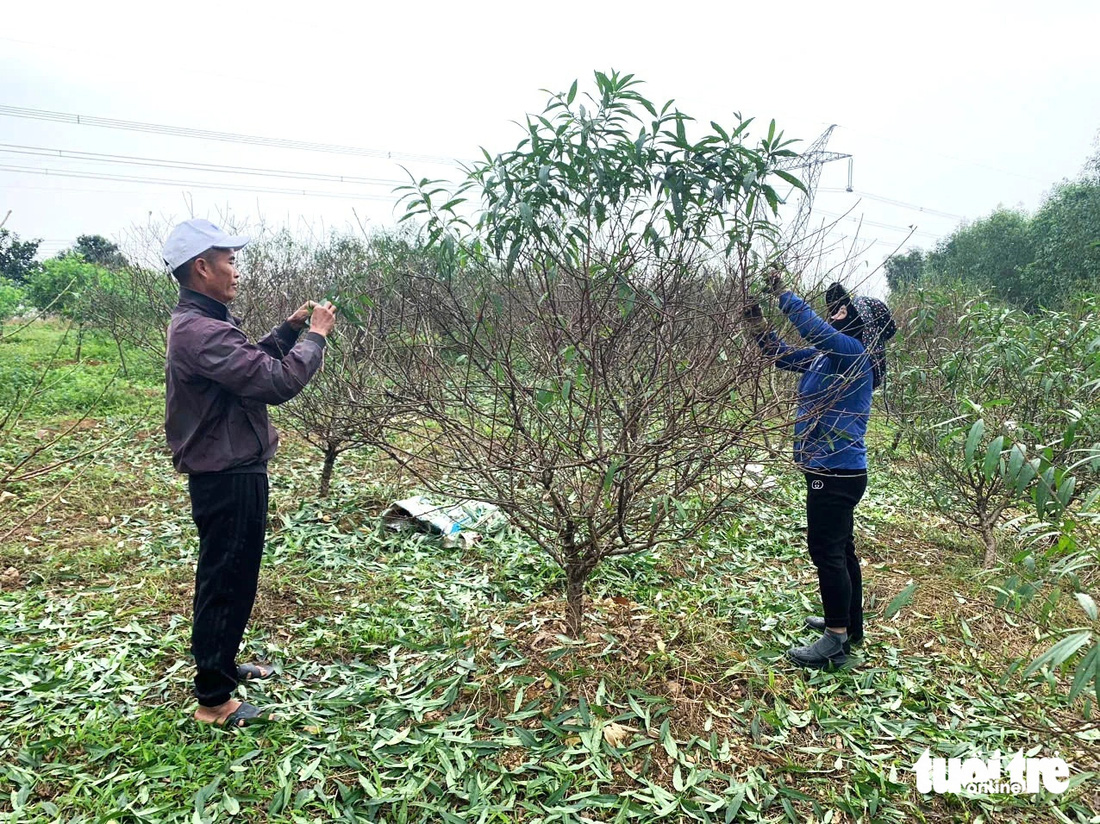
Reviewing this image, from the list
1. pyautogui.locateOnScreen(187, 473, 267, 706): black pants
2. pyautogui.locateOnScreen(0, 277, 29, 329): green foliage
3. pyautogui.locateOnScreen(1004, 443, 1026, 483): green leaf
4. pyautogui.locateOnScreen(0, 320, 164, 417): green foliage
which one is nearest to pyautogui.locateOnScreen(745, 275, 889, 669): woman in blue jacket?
pyautogui.locateOnScreen(1004, 443, 1026, 483): green leaf

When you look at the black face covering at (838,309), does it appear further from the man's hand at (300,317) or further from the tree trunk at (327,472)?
the tree trunk at (327,472)

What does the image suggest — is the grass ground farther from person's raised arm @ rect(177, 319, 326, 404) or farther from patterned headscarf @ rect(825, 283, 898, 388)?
patterned headscarf @ rect(825, 283, 898, 388)

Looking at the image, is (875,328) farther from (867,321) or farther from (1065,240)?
(1065,240)

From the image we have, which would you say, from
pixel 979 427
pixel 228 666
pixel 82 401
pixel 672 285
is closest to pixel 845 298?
pixel 672 285

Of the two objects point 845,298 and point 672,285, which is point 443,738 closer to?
point 672,285

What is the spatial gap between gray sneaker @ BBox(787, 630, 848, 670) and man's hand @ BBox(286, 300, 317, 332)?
2.32 m

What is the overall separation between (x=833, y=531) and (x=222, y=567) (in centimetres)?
222

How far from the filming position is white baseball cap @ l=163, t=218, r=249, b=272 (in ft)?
6.91

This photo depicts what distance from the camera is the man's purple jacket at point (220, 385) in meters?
2.03

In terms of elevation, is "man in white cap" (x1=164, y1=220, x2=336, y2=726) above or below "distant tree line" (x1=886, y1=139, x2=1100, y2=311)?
below

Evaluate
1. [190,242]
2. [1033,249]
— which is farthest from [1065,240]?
[190,242]

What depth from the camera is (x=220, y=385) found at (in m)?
2.09

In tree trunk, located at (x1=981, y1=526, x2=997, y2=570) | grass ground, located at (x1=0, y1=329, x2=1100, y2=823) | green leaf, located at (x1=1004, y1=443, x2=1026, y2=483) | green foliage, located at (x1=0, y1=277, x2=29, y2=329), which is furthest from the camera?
green foliage, located at (x1=0, y1=277, x2=29, y2=329)

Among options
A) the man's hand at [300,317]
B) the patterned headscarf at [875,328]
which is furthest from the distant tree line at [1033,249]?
the man's hand at [300,317]
